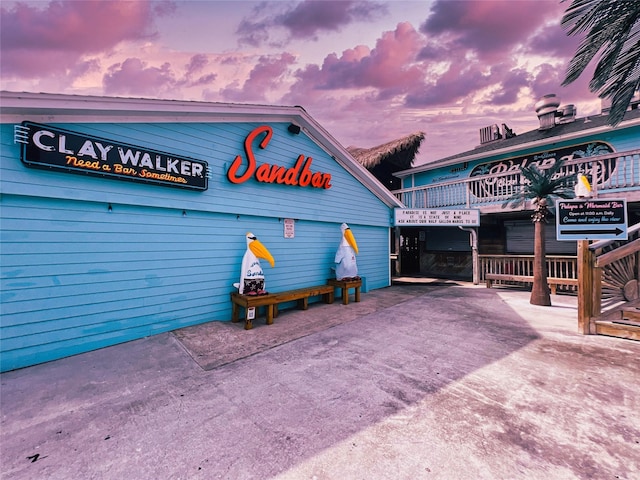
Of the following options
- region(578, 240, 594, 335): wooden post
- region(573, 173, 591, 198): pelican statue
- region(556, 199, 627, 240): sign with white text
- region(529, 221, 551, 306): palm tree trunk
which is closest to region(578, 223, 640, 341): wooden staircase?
region(578, 240, 594, 335): wooden post

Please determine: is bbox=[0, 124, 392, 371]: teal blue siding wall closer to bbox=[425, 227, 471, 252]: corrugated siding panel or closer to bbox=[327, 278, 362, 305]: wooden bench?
bbox=[327, 278, 362, 305]: wooden bench

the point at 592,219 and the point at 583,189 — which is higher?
the point at 583,189

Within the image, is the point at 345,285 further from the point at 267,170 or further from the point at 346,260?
the point at 267,170

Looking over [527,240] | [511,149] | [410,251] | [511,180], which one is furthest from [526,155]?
[410,251]

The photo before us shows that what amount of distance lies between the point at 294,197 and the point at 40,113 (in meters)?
5.02

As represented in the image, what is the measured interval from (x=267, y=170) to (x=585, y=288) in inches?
277

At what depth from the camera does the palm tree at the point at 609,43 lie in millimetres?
4449

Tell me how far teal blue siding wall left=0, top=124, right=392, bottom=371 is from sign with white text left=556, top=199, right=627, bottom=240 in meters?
5.86

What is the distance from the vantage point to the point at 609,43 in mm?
4973

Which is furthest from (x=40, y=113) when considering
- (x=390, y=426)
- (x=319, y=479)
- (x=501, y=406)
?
(x=501, y=406)

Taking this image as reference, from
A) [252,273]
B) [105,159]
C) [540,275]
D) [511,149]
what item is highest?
[511,149]

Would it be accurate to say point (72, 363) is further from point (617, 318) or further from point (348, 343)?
point (617, 318)

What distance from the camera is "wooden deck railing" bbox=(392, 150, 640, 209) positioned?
855 centimetres

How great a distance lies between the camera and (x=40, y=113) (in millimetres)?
4004
